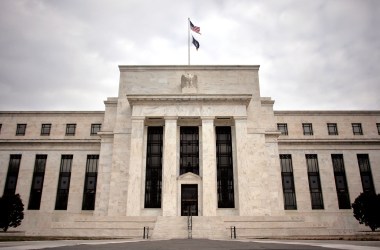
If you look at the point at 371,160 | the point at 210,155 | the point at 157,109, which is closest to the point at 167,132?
the point at 157,109

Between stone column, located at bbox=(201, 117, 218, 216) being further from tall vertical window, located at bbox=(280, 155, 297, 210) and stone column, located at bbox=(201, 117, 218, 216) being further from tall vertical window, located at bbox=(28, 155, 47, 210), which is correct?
tall vertical window, located at bbox=(28, 155, 47, 210)

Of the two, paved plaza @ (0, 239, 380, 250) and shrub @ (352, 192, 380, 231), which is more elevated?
shrub @ (352, 192, 380, 231)

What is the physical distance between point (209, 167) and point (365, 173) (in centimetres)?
2401

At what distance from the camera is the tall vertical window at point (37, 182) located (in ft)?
137

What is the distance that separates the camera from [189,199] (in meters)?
36.2

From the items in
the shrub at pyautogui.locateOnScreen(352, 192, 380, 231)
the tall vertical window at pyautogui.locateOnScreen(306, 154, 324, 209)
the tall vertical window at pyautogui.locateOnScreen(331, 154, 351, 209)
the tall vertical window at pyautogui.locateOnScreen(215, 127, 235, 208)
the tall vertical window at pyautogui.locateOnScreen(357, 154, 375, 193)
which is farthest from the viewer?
the tall vertical window at pyautogui.locateOnScreen(357, 154, 375, 193)

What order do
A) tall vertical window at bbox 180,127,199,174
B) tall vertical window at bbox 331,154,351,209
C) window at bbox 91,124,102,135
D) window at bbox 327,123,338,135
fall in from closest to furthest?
1. tall vertical window at bbox 180,127,199,174
2. tall vertical window at bbox 331,154,351,209
3. window at bbox 91,124,102,135
4. window at bbox 327,123,338,135

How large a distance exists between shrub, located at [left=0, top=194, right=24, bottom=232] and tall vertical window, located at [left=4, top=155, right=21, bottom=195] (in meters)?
12.5

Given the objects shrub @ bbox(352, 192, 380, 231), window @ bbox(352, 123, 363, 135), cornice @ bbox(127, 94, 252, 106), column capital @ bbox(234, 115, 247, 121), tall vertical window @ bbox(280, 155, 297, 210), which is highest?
cornice @ bbox(127, 94, 252, 106)

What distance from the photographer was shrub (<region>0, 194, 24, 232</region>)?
3011 cm

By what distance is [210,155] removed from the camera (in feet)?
119

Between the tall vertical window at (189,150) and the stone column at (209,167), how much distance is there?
1651 millimetres

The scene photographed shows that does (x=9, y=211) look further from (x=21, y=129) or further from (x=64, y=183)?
(x=21, y=129)

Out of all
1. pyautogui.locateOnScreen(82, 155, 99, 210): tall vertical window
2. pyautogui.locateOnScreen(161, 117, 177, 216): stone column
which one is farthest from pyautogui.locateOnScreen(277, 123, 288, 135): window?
pyautogui.locateOnScreen(82, 155, 99, 210): tall vertical window
